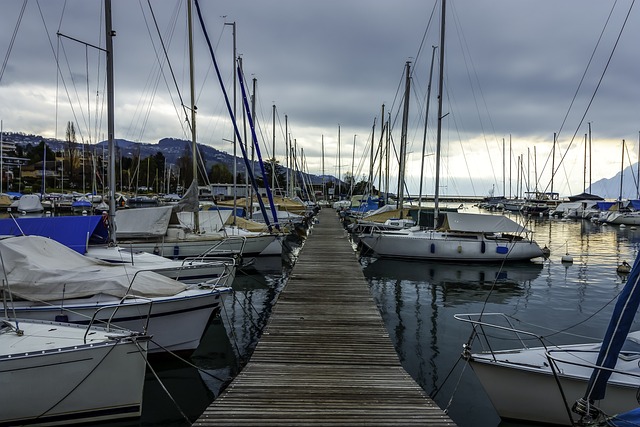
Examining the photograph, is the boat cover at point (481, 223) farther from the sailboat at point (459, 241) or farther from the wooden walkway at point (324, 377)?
the wooden walkway at point (324, 377)

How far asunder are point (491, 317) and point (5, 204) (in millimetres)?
67020

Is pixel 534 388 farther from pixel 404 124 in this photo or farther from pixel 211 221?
pixel 404 124

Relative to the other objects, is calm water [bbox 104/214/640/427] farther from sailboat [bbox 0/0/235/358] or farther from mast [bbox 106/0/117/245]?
mast [bbox 106/0/117/245]

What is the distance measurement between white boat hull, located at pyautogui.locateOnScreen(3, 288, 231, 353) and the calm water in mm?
745

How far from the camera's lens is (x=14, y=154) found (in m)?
123

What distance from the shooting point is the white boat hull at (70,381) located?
20.1 ft

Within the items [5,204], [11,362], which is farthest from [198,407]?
[5,204]

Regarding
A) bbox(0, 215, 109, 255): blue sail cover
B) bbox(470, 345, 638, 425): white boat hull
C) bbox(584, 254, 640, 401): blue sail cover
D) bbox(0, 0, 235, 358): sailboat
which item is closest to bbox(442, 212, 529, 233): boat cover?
bbox(470, 345, 638, 425): white boat hull

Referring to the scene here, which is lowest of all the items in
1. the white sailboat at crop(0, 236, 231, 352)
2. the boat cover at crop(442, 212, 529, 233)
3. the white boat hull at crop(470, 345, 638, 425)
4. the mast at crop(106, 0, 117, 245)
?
the white boat hull at crop(470, 345, 638, 425)

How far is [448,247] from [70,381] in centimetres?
1965

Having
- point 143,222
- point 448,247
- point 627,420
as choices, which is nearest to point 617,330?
point 627,420

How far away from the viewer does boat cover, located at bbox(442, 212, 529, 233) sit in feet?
73.9

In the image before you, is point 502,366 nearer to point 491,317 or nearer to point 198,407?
point 198,407

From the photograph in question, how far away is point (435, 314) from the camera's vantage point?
1430cm
